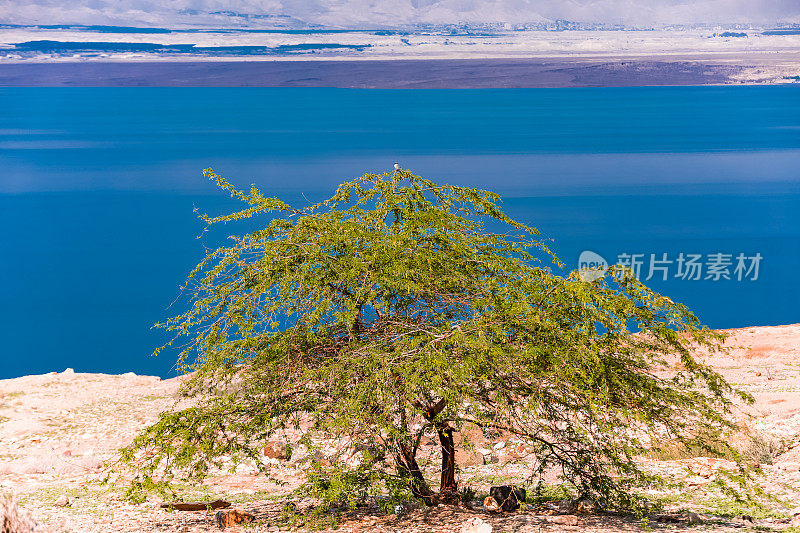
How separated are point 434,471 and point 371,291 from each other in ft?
15.7

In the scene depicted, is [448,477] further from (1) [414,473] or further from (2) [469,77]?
(2) [469,77]

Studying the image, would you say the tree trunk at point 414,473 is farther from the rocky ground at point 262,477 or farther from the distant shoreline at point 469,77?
the distant shoreline at point 469,77

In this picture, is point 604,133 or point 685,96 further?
point 685,96

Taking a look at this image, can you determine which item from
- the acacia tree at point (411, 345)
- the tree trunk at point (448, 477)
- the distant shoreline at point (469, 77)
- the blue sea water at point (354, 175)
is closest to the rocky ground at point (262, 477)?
the tree trunk at point (448, 477)

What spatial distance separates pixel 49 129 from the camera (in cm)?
11906

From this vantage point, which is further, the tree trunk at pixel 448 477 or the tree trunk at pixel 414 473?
the tree trunk at pixel 448 477

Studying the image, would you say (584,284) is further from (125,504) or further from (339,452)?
(125,504)

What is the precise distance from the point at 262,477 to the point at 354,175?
5753 centimetres

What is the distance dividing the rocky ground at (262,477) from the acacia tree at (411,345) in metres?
0.66

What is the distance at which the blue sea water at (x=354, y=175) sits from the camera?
141 ft

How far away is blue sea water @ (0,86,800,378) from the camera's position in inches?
1698

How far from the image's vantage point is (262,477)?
12969 mm

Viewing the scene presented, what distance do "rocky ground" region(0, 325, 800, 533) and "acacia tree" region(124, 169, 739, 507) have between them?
66cm

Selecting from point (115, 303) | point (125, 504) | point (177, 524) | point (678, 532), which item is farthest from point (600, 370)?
point (115, 303)
